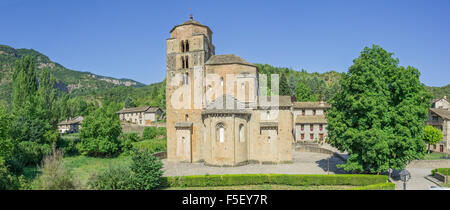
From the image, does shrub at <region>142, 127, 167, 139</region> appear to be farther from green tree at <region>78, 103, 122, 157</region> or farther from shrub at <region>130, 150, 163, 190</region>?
shrub at <region>130, 150, 163, 190</region>

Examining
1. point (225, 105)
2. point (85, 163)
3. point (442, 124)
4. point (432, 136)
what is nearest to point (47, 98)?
point (85, 163)

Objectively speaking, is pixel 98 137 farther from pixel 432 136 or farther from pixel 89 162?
pixel 432 136

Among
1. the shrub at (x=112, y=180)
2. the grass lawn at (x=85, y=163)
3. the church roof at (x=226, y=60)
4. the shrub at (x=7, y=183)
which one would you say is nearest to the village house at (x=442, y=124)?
the church roof at (x=226, y=60)

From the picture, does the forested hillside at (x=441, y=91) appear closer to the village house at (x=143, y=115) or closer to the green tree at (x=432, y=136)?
the green tree at (x=432, y=136)

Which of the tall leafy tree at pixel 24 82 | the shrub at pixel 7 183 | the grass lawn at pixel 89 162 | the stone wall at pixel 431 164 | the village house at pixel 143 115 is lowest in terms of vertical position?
the grass lawn at pixel 89 162

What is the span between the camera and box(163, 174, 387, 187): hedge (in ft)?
73.8

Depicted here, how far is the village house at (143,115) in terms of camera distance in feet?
257

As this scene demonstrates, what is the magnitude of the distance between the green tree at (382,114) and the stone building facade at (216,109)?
9.87 meters

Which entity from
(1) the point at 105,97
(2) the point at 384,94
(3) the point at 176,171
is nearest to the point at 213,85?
(3) the point at 176,171

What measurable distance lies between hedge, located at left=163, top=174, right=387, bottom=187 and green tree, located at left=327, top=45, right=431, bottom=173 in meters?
1.13

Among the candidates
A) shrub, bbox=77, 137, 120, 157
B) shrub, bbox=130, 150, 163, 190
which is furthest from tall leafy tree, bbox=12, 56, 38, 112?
shrub, bbox=130, 150, 163, 190
